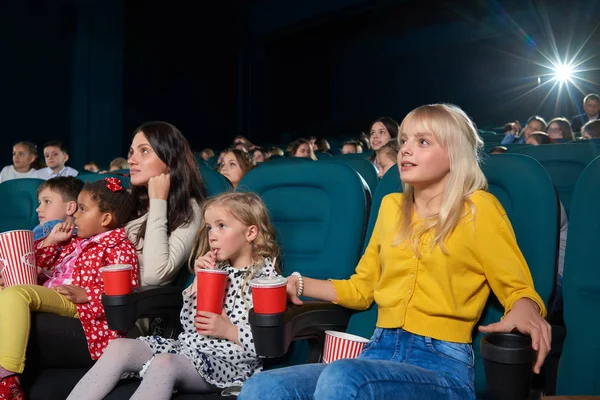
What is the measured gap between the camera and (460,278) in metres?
1.37

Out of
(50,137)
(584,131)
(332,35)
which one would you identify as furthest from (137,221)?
(332,35)

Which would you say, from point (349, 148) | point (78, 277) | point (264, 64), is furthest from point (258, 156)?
point (264, 64)

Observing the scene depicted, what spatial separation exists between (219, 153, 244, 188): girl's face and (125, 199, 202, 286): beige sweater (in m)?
1.67

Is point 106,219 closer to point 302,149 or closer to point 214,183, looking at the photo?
point 214,183

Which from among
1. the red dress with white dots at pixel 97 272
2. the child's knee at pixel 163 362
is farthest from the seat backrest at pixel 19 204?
the child's knee at pixel 163 362

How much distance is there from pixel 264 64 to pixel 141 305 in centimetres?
1118

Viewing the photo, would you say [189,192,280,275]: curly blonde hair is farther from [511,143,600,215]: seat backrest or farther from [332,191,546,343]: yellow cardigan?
[511,143,600,215]: seat backrest

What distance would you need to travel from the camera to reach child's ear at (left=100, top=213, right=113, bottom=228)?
79.1 inches

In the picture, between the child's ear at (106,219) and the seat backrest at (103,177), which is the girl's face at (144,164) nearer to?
the child's ear at (106,219)

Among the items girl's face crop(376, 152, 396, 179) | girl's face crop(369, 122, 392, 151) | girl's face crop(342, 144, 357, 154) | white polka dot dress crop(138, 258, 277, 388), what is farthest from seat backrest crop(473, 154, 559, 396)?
girl's face crop(342, 144, 357, 154)

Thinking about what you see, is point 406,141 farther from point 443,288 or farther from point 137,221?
point 137,221

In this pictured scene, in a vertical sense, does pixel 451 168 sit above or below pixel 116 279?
above

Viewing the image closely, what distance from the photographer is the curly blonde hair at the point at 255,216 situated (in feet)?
5.78

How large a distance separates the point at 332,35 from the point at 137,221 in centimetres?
1178
